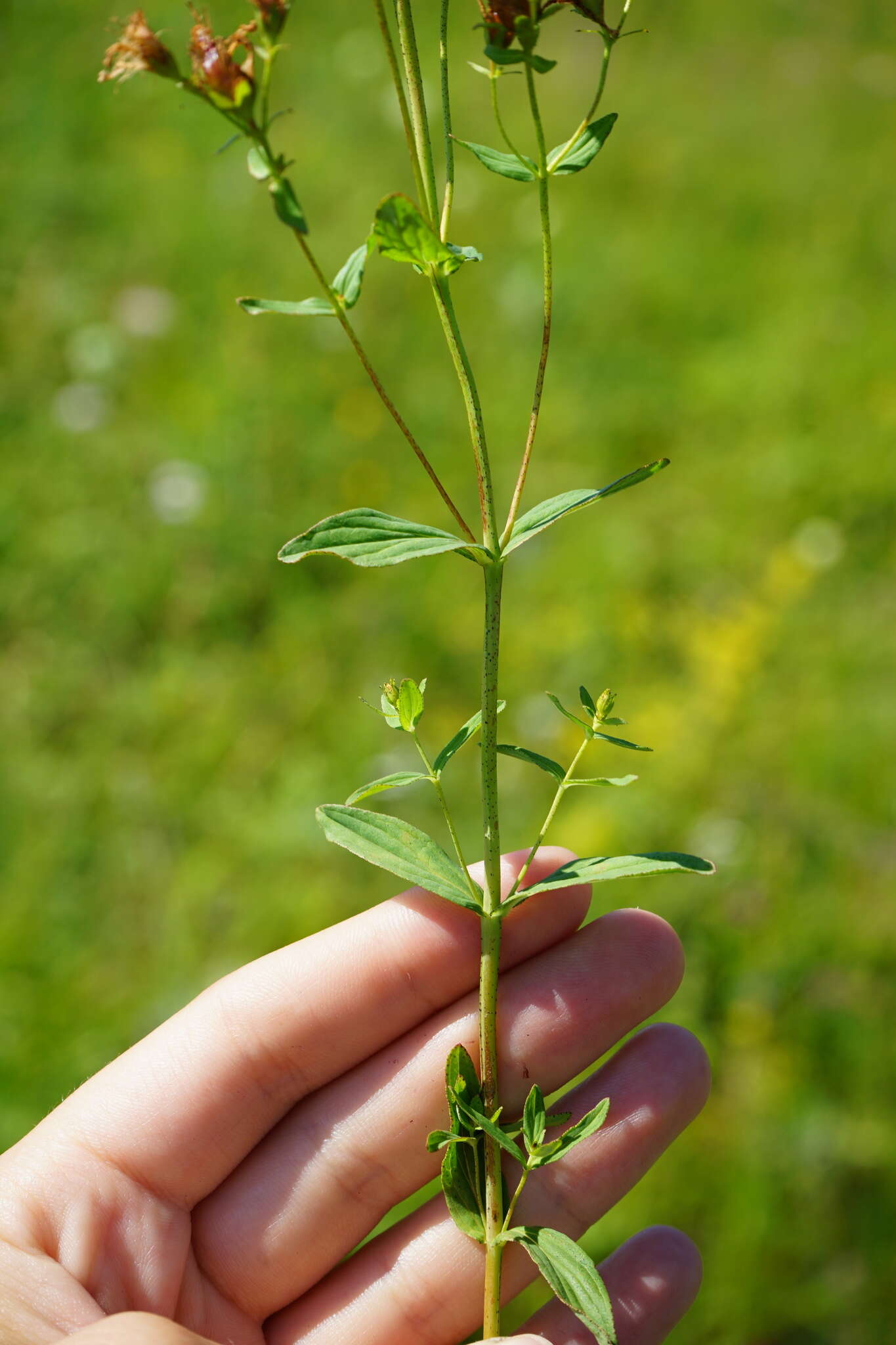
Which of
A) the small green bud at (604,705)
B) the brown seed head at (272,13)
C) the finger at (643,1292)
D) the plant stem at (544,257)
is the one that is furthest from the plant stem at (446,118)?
the finger at (643,1292)

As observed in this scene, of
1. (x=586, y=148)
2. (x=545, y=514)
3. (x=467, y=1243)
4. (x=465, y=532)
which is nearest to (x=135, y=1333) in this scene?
(x=467, y=1243)

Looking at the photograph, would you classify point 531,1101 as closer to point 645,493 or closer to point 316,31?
point 645,493

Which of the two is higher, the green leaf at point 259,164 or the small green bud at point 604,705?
the green leaf at point 259,164

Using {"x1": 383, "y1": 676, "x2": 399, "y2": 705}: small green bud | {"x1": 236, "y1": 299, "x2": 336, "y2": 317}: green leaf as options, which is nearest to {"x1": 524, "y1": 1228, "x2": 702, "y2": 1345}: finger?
{"x1": 383, "y1": 676, "x2": 399, "y2": 705}: small green bud

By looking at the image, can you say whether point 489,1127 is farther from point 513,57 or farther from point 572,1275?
point 513,57

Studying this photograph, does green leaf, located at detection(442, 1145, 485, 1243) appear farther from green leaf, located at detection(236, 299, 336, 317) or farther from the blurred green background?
green leaf, located at detection(236, 299, 336, 317)

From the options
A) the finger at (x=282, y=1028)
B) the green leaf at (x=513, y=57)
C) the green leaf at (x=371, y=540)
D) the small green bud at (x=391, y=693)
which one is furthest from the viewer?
the finger at (x=282, y=1028)

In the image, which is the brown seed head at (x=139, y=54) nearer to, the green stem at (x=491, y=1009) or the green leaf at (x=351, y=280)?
the green leaf at (x=351, y=280)
